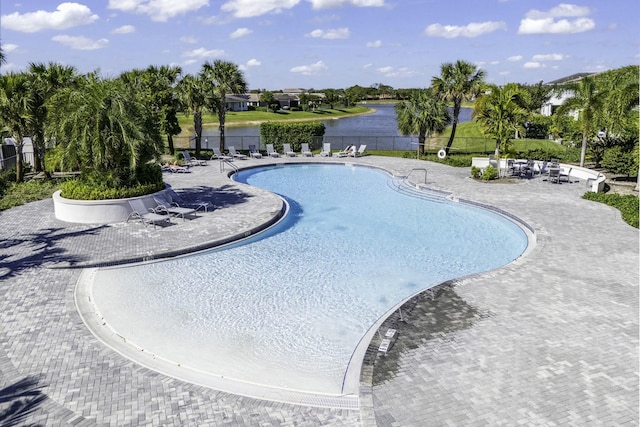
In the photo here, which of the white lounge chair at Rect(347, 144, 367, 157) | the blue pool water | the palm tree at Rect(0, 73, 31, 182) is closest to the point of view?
the blue pool water

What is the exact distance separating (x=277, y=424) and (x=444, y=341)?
141 inches

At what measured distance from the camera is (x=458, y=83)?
1267 inches

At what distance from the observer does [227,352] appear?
8.63 meters

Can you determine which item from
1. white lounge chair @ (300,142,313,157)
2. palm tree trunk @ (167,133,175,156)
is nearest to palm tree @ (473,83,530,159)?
white lounge chair @ (300,142,313,157)

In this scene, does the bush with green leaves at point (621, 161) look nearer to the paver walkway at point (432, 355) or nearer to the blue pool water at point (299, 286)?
the blue pool water at point (299, 286)

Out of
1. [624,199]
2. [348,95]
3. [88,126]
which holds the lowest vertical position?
[624,199]

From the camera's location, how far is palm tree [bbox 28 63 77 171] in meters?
20.8

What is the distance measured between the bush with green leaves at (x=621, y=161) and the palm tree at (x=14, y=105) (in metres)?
27.4

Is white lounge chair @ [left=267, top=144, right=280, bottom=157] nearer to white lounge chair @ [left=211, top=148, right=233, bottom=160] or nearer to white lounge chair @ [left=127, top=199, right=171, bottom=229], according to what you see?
white lounge chair @ [left=211, top=148, right=233, bottom=160]

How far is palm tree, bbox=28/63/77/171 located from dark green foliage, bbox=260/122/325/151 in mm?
14535

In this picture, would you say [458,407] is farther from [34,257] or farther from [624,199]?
[624,199]

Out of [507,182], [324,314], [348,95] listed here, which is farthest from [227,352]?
[348,95]

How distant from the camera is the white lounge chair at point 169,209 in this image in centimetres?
1645

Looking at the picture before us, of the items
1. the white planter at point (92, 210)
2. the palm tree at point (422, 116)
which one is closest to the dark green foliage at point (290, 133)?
the palm tree at point (422, 116)
